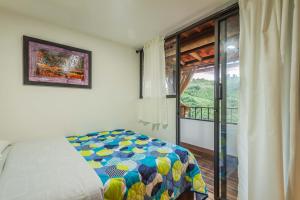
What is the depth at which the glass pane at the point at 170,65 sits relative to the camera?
2439 millimetres

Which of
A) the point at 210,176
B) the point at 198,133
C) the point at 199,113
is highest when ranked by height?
the point at 199,113

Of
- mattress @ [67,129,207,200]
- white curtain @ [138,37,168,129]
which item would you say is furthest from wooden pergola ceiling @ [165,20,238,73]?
mattress @ [67,129,207,200]

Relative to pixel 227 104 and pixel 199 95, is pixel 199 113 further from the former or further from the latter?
pixel 227 104

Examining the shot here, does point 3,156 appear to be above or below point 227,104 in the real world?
below

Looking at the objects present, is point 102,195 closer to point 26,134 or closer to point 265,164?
point 265,164

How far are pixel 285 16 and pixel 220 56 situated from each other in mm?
661

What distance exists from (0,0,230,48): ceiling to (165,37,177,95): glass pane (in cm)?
24

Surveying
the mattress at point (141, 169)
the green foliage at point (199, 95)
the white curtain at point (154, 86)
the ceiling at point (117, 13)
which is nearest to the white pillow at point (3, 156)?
the mattress at point (141, 169)

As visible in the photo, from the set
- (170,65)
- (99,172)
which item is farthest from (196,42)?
(99,172)

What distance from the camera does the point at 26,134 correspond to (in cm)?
194

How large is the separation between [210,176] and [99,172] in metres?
1.94

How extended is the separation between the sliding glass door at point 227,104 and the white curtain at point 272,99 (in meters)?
0.26

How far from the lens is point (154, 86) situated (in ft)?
8.49

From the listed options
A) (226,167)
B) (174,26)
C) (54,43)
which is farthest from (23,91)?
(226,167)
